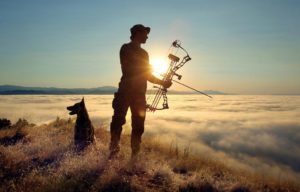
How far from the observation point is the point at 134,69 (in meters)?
8.50

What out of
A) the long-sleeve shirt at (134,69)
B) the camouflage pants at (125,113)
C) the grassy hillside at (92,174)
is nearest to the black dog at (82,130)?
the grassy hillside at (92,174)

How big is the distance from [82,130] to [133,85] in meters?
2.71

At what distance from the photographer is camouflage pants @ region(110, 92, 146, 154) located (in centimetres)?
845

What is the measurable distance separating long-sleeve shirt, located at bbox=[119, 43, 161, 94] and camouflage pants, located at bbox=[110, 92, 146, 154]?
0.16 metres

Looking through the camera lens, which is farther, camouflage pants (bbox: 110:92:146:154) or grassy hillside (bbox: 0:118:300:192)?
camouflage pants (bbox: 110:92:146:154)

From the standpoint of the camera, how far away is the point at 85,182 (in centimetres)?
657

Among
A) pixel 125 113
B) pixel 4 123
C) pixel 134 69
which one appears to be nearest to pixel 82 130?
pixel 125 113

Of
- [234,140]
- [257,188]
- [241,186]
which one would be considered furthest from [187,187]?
[234,140]

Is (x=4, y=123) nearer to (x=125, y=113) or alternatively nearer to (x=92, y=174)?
(x=125, y=113)

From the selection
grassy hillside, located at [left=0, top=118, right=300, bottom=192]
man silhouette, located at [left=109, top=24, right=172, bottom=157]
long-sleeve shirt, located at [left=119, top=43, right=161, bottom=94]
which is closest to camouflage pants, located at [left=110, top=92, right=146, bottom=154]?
man silhouette, located at [left=109, top=24, right=172, bottom=157]

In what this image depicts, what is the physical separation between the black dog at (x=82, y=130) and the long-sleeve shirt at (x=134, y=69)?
7.82ft

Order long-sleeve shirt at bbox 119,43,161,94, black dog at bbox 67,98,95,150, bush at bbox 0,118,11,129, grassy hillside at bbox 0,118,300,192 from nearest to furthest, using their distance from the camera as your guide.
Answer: grassy hillside at bbox 0,118,300,192 < long-sleeve shirt at bbox 119,43,161,94 < black dog at bbox 67,98,95,150 < bush at bbox 0,118,11,129

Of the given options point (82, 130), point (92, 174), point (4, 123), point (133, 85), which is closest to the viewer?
point (92, 174)

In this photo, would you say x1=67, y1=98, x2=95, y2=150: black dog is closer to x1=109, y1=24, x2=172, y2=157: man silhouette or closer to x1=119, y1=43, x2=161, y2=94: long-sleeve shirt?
x1=109, y1=24, x2=172, y2=157: man silhouette
